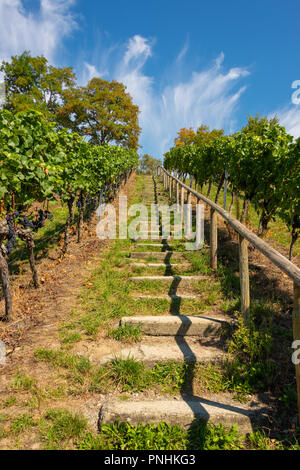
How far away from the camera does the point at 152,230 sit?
8602 millimetres

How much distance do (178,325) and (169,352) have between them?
0.48m

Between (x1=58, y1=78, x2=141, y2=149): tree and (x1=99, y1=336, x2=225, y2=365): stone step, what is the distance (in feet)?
116

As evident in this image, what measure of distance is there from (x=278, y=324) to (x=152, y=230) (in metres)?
5.44

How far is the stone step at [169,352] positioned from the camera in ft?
10.4

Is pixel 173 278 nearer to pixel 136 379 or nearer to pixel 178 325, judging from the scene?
pixel 178 325

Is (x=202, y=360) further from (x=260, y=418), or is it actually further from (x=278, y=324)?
(x=278, y=324)

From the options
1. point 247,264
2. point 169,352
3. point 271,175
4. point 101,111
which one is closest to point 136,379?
point 169,352

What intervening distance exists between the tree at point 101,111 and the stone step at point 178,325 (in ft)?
115

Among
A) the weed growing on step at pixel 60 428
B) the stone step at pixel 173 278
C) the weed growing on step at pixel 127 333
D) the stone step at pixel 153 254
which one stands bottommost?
the weed growing on step at pixel 60 428

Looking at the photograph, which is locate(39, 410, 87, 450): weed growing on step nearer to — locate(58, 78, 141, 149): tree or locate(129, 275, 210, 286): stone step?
locate(129, 275, 210, 286): stone step

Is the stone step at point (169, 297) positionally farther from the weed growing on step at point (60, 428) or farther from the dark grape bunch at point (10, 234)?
the dark grape bunch at point (10, 234)

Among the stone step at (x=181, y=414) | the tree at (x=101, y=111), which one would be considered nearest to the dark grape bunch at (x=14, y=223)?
the stone step at (x=181, y=414)

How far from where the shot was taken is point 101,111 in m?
34.6
